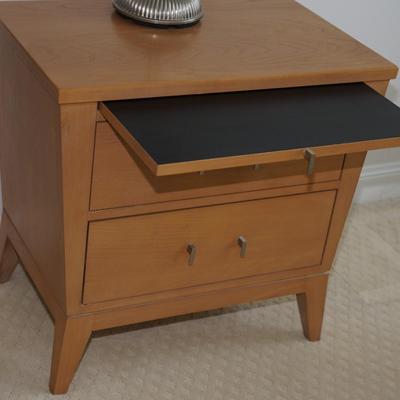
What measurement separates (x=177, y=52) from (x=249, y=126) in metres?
0.20

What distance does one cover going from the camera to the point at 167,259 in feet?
3.98

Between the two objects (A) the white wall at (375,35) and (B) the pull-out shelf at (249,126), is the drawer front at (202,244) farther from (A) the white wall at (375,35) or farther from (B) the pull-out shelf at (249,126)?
(A) the white wall at (375,35)

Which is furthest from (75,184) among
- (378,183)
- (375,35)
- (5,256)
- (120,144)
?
(378,183)

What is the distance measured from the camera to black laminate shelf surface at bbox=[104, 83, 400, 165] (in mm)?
937

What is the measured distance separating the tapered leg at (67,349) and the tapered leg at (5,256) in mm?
260

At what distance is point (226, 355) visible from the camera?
4.58 feet

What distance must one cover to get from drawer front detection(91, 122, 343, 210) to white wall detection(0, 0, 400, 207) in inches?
20.4

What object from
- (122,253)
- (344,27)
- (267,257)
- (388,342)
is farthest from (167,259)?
(344,27)

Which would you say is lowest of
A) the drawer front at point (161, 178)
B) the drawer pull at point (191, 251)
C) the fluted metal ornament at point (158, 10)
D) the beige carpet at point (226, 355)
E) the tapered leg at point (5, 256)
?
the beige carpet at point (226, 355)

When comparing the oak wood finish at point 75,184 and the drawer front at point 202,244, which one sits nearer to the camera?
the oak wood finish at point 75,184

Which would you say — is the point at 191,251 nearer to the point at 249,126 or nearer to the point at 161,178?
the point at 161,178

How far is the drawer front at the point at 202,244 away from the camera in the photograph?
1166mm

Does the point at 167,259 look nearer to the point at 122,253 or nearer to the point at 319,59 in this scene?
the point at 122,253

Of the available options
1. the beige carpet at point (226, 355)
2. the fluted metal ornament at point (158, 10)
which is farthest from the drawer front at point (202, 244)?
the fluted metal ornament at point (158, 10)
